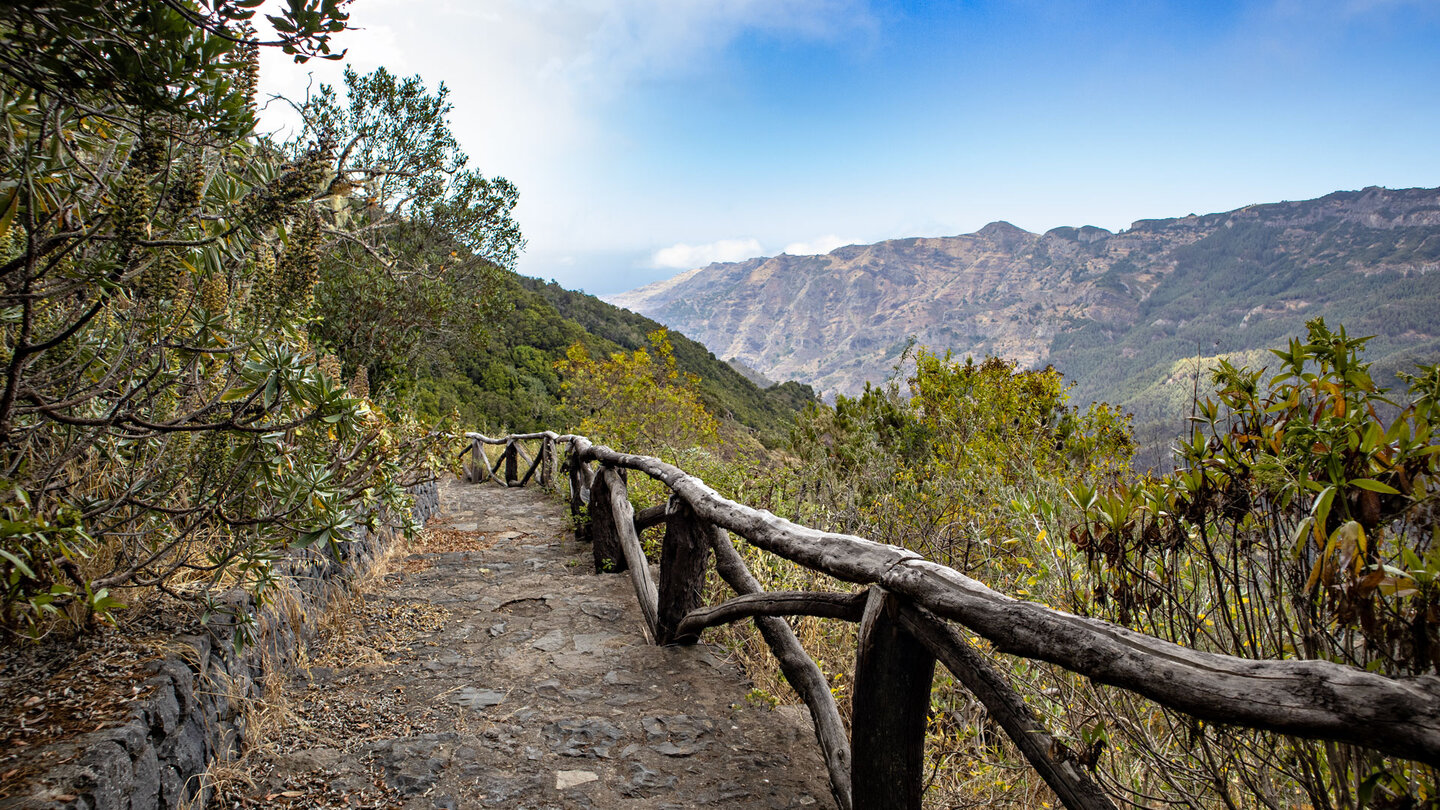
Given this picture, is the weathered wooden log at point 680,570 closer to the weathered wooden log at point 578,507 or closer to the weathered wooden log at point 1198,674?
the weathered wooden log at point 1198,674

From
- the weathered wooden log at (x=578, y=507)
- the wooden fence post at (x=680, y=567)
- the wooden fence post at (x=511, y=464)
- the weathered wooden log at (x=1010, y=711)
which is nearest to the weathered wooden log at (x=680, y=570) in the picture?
the wooden fence post at (x=680, y=567)

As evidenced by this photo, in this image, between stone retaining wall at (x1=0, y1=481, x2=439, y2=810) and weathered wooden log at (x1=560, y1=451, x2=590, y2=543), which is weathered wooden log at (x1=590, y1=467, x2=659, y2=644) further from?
stone retaining wall at (x1=0, y1=481, x2=439, y2=810)

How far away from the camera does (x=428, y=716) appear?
3006 millimetres

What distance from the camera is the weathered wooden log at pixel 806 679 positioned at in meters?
2.42

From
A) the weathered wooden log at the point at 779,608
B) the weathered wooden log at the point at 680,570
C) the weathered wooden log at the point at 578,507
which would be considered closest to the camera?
the weathered wooden log at the point at 779,608

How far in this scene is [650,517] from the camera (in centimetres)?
460

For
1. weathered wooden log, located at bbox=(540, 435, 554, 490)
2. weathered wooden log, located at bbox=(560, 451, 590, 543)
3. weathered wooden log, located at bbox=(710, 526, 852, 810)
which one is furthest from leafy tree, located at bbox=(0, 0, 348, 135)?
weathered wooden log, located at bbox=(540, 435, 554, 490)

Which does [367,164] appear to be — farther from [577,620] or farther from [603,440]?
[577,620]

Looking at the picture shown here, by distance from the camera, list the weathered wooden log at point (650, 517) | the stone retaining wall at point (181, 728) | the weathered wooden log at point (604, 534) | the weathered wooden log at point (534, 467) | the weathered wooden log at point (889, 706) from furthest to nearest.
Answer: the weathered wooden log at point (534, 467) < the weathered wooden log at point (604, 534) < the weathered wooden log at point (650, 517) < the weathered wooden log at point (889, 706) < the stone retaining wall at point (181, 728)

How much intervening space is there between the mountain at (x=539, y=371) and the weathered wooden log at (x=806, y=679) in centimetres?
201

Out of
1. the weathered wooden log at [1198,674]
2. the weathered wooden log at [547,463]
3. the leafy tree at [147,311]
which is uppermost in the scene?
the leafy tree at [147,311]

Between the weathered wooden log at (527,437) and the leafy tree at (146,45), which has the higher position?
the leafy tree at (146,45)

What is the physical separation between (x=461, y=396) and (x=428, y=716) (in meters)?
20.4

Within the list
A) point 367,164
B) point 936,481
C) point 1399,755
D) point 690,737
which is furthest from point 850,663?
point 367,164
